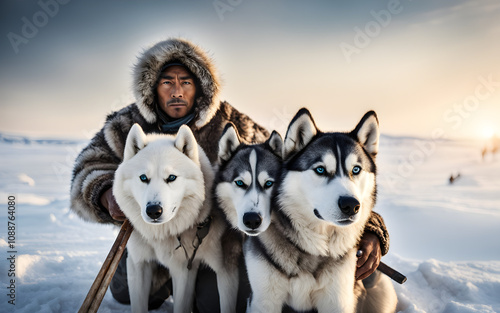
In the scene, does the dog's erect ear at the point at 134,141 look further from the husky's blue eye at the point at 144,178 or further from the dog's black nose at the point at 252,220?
the dog's black nose at the point at 252,220

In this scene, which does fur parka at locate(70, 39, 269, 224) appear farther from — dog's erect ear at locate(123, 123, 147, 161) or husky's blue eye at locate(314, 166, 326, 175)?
husky's blue eye at locate(314, 166, 326, 175)

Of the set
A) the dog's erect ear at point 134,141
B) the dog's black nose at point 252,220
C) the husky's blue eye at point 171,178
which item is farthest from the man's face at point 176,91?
the dog's black nose at point 252,220

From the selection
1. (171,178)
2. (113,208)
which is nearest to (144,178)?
(171,178)

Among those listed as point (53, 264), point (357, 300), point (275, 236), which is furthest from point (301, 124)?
point (53, 264)

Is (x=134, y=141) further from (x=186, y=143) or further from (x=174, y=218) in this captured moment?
(x=174, y=218)

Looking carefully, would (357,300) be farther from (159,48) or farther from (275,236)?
(159,48)

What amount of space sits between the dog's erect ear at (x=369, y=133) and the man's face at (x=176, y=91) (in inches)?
75.1

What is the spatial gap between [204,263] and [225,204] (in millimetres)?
513

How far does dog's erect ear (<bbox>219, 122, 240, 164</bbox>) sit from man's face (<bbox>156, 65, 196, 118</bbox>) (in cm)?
113

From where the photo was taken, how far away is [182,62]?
347cm

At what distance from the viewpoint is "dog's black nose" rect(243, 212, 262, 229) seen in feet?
6.13

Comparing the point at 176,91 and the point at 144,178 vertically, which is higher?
the point at 176,91

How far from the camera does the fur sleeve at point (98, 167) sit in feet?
8.86

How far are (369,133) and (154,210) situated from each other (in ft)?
4.84
